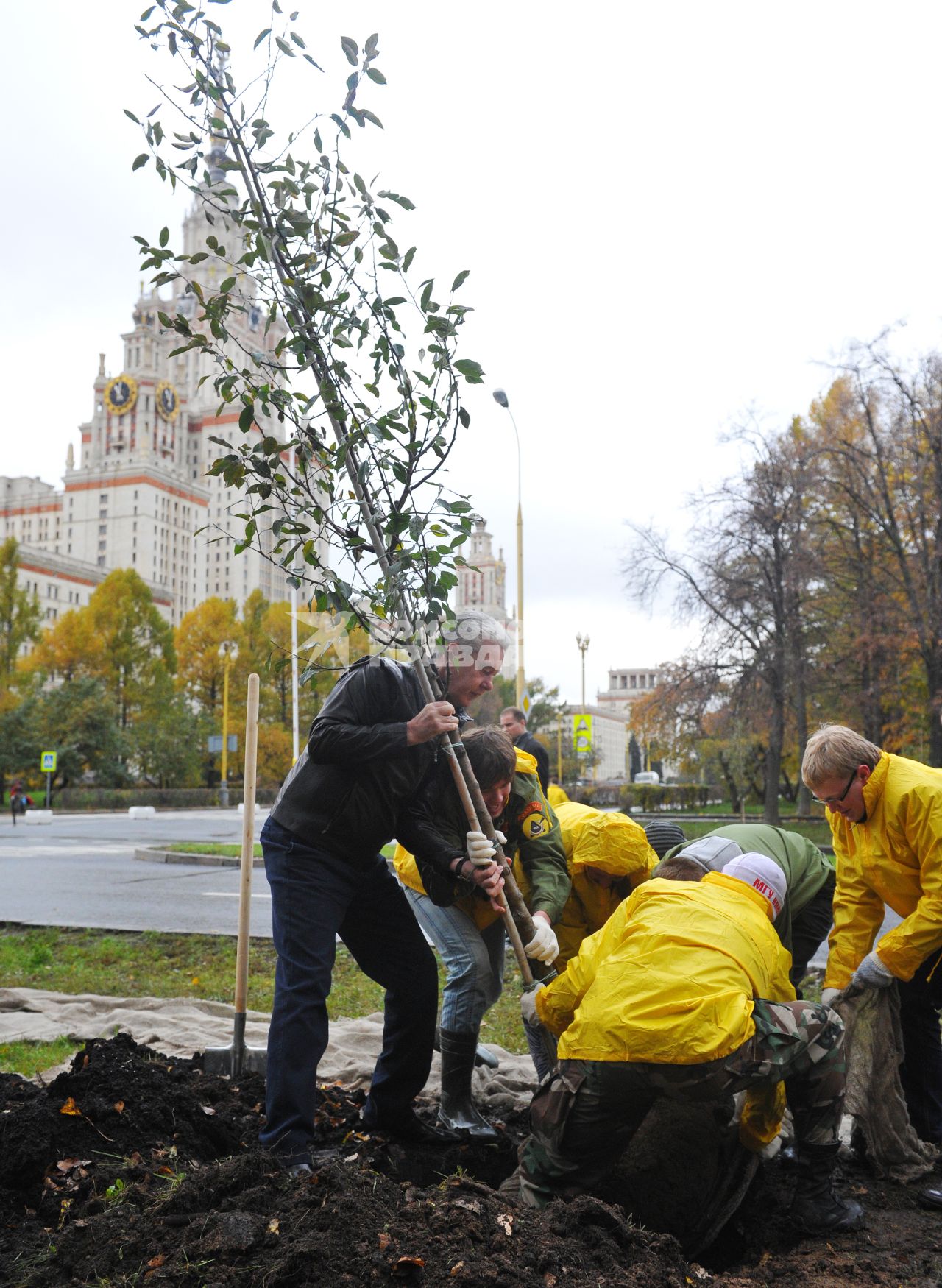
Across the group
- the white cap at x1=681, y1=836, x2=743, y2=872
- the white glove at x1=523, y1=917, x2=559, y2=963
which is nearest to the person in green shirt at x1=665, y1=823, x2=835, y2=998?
the white cap at x1=681, y1=836, x2=743, y2=872

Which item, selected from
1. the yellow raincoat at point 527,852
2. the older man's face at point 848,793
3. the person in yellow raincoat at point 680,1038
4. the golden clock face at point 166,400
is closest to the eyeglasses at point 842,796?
the older man's face at point 848,793

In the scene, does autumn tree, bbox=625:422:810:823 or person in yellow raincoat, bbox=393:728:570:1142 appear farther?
autumn tree, bbox=625:422:810:823

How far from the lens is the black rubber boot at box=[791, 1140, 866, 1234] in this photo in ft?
9.90

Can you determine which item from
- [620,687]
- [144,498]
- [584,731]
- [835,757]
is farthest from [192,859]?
[620,687]

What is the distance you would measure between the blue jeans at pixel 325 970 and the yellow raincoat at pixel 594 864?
59 cm

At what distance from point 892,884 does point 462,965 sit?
5.23ft

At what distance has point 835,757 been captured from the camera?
141 inches

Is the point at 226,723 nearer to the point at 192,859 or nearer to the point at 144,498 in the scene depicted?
the point at 192,859

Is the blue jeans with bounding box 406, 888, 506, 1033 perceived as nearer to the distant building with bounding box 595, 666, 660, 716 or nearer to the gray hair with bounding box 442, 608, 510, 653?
the gray hair with bounding box 442, 608, 510, 653

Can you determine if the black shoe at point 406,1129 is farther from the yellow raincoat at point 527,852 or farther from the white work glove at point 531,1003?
the yellow raincoat at point 527,852

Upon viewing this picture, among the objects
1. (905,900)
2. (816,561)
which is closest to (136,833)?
(816,561)

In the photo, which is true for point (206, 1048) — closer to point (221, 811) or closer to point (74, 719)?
point (221, 811)

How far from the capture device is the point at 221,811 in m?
41.2

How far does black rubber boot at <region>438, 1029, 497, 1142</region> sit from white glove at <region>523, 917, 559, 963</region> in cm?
49
